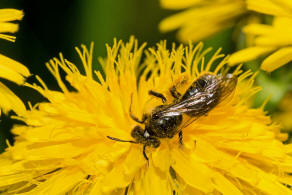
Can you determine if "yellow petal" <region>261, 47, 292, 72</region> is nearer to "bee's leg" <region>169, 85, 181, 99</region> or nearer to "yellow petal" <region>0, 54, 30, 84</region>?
"bee's leg" <region>169, 85, 181, 99</region>

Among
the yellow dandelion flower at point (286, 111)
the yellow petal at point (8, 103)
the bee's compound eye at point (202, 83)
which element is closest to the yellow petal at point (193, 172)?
the bee's compound eye at point (202, 83)

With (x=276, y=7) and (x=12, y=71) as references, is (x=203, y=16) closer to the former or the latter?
(x=276, y=7)

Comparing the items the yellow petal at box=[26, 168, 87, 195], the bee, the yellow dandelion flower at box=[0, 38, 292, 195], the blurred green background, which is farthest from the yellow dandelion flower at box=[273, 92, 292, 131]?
the yellow petal at box=[26, 168, 87, 195]

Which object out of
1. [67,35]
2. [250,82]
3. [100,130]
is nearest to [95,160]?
[100,130]

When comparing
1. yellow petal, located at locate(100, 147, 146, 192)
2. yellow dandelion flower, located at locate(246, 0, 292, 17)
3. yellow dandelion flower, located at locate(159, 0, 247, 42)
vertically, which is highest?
yellow dandelion flower, located at locate(159, 0, 247, 42)

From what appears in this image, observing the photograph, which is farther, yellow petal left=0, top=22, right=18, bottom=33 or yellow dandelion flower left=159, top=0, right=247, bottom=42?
yellow dandelion flower left=159, top=0, right=247, bottom=42

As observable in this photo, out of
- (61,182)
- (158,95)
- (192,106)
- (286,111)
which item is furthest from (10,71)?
(286,111)

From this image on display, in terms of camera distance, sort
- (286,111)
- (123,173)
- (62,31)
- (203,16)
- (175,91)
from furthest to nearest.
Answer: (286,111)
(62,31)
(203,16)
(175,91)
(123,173)
